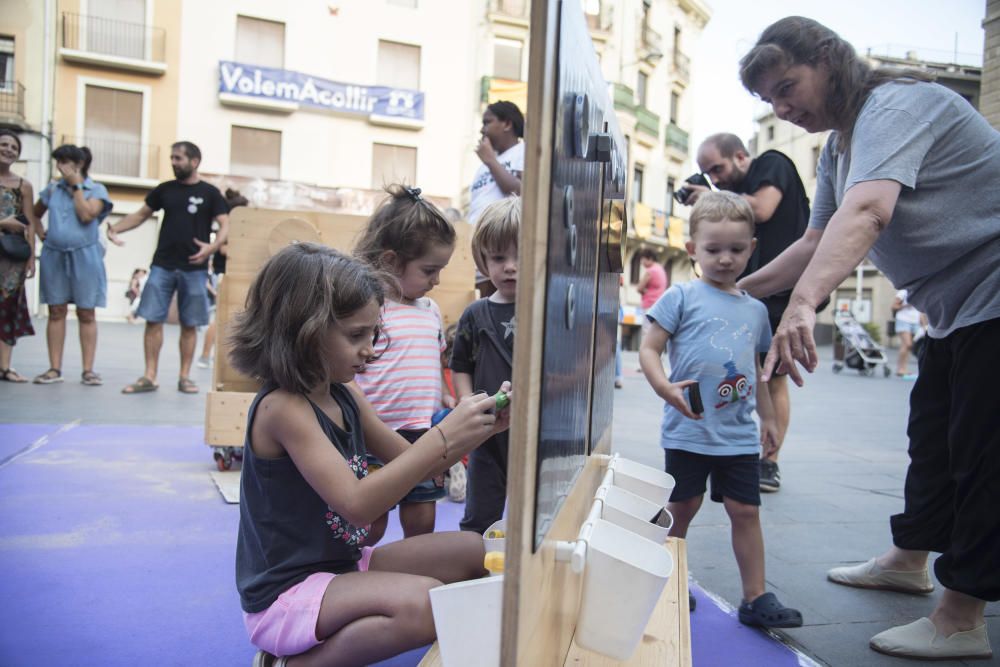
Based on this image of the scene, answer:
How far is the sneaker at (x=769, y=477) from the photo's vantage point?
3342 mm

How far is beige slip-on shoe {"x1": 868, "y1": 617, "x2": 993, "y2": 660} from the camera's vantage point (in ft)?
5.75

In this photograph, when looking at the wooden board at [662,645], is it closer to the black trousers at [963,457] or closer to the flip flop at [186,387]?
the black trousers at [963,457]

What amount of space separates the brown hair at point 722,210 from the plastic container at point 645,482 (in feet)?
2.74

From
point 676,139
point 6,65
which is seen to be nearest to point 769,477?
point 6,65

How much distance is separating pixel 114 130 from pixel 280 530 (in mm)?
21494

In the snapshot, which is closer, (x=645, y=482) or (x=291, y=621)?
(x=291, y=621)

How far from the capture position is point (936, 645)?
69.3 inches

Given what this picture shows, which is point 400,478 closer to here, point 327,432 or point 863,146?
point 327,432

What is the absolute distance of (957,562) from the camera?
1723mm

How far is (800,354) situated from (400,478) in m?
0.85

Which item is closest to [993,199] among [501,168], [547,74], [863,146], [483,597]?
[863,146]

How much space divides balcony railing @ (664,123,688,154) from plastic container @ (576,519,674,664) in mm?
27222

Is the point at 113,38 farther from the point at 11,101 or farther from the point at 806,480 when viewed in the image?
the point at 806,480

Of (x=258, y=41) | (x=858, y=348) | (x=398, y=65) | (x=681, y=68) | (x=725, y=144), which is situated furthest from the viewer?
(x=681, y=68)
